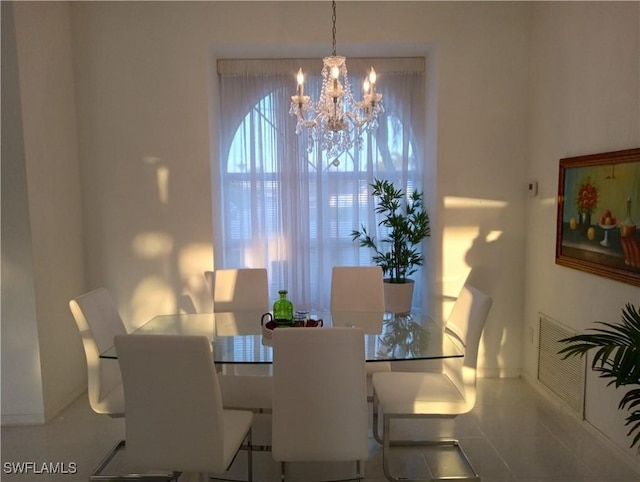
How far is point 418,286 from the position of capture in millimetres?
4332

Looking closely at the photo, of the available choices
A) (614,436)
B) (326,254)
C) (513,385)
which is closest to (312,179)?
(326,254)

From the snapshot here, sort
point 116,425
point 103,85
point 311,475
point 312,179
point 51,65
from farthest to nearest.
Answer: point 312,179 → point 103,85 → point 51,65 → point 116,425 → point 311,475

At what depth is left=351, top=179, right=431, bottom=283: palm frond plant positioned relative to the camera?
3818 mm

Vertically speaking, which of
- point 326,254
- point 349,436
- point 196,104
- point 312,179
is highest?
point 196,104

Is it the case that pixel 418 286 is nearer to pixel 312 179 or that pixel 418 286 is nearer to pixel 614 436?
pixel 312 179

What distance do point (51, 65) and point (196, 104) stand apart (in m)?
1.03

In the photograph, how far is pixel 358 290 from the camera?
3309 millimetres

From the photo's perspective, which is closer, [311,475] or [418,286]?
[311,475]

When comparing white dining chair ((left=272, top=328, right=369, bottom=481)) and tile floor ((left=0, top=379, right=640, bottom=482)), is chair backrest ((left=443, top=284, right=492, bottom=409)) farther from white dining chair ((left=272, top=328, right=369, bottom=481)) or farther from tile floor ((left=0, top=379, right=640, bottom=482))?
white dining chair ((left=272, top=328, right=369, bottom=481))

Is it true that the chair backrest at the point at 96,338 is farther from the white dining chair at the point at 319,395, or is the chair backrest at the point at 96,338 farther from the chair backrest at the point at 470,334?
the chair backrest at the point at 470,334

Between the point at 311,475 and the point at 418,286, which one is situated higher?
the point at 418,286

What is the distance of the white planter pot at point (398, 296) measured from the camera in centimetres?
378

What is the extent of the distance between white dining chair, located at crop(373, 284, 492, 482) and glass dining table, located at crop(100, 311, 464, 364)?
0.10 m

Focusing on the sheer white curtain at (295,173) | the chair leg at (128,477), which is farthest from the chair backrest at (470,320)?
the chair leg at (128,477)
